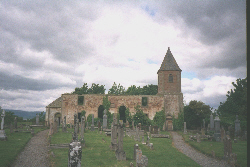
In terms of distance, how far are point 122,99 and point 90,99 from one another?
203 inches

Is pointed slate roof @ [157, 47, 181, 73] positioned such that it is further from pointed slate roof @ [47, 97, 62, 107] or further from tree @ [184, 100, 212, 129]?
pointed slate roof @ [47, 97, 62, 107]

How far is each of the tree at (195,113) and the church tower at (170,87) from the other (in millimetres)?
Answer: 3105

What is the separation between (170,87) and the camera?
107ft

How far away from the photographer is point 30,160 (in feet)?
32.9

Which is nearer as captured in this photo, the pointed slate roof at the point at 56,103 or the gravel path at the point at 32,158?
the gravel path at the point at 32,158

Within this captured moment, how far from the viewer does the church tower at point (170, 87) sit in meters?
31.3

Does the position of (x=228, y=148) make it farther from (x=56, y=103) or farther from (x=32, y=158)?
(x=56, y=103)

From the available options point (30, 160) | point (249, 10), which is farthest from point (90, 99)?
point (249, 10)

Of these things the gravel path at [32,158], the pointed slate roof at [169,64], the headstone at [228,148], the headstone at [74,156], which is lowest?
the gravel path at [32,158]

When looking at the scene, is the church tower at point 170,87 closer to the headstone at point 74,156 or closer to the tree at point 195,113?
the tree at point 195,113

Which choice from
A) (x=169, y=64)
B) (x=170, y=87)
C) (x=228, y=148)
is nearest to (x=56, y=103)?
(x=170, y=87)

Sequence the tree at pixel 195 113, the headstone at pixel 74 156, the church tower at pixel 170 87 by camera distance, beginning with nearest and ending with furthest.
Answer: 1. the headstone at pixel 74 156
2. the church tower at pixel 170 87
3. the tree at pixel 195 113

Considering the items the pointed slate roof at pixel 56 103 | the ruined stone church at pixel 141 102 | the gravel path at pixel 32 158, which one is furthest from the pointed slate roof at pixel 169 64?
the gravel path at pixel 32 158

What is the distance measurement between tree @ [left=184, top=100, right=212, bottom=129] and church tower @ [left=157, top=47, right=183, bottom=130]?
122 inches
